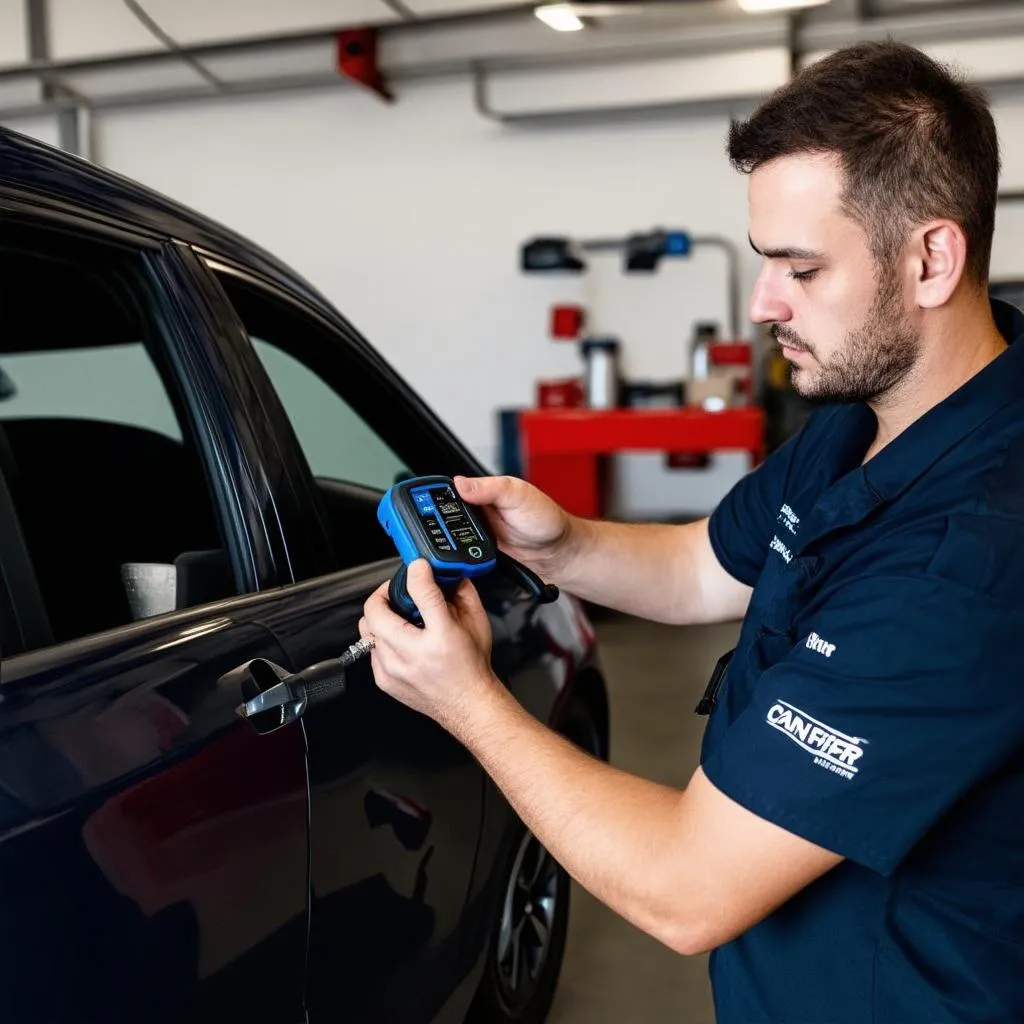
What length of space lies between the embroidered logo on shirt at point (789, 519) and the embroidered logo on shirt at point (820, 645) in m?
0.26

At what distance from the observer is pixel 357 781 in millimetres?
1391

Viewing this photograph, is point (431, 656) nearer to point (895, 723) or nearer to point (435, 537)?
point (435, 537)

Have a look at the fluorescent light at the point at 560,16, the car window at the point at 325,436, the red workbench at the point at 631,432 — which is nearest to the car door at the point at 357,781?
the red workbench at the point at 631,432

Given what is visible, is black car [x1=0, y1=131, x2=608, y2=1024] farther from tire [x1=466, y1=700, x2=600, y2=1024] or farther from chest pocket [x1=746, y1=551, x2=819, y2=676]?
chest pocket [x1=746, y1=551, x2=819, y2=676]

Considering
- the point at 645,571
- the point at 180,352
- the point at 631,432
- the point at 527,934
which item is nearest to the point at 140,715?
the point at 180,352

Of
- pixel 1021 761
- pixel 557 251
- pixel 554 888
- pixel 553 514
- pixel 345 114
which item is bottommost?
pixel 554 888

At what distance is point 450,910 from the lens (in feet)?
5.39

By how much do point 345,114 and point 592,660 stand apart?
6.07 m

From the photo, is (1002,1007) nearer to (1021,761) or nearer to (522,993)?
(1021,761)

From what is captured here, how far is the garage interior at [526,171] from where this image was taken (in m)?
6.21

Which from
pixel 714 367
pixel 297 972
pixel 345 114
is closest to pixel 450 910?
pixel 297 972

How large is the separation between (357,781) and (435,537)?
0.34 meters

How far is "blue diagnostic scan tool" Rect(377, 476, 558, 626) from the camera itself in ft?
4.00

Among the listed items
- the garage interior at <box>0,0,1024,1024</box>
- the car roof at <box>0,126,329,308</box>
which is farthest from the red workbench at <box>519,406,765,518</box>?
the car roof at <box>0,126,329,308</box>
